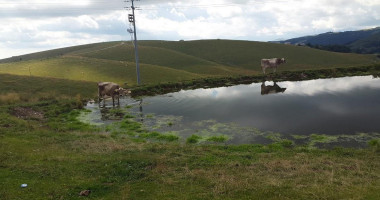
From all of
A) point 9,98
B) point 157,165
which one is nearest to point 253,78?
point 9,98

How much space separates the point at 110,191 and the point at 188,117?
49.6 ft

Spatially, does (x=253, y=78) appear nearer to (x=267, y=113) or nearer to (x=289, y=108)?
(x=289, y=108)

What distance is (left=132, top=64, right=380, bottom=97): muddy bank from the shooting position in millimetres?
41812

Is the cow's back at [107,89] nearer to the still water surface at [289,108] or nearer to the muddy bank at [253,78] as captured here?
the still water surface at [289,108]

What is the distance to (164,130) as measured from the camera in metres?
21.7

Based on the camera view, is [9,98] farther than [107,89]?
No

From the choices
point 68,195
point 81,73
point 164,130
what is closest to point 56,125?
point 164,130

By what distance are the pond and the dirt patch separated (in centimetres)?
498

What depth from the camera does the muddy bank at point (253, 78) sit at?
137 ft

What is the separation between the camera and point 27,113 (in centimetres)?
2669

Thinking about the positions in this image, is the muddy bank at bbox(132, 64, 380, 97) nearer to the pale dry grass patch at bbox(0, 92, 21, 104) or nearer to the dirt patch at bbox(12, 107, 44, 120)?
the pale dry grass patch at bbox(0, 92, 21, 104)

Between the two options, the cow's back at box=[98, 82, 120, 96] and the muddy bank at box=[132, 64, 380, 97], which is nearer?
the cow's back at box=[98, 82, 120, 96]

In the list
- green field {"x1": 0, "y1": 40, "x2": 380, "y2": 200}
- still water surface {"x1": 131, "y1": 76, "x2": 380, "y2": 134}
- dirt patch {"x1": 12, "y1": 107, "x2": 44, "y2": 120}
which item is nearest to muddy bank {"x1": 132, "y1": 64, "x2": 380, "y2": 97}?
still water surface {"x1": 131, "y1": 76, "x2": 380, "y2": 134}

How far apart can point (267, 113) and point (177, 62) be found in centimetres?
6153
